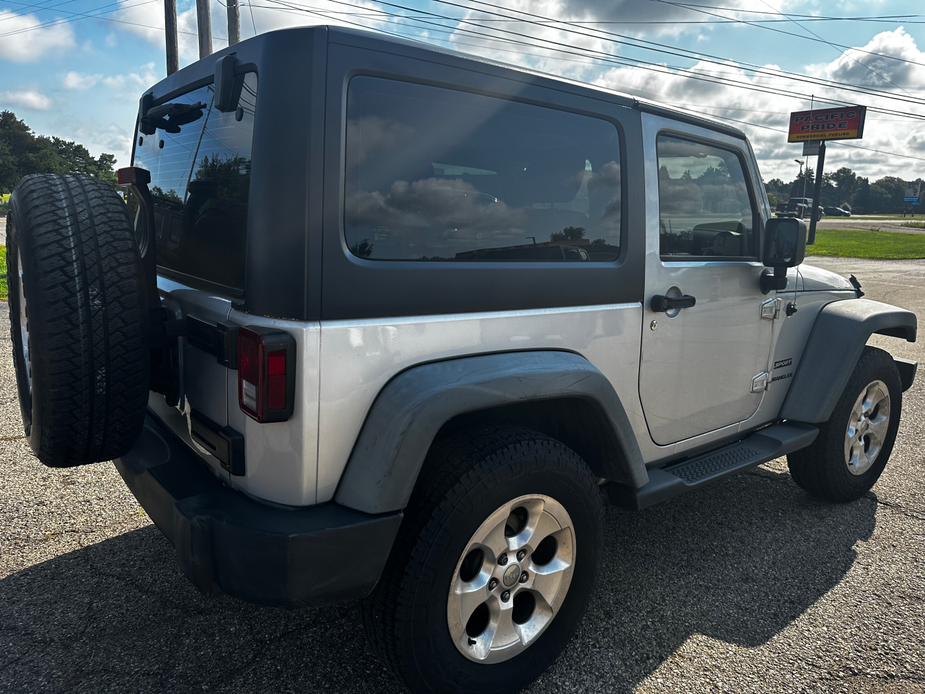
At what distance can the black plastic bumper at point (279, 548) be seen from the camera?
1.77 metres

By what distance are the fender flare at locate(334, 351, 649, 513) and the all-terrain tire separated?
2.28 meters

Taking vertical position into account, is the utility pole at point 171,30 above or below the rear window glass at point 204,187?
above

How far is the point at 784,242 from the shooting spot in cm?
303

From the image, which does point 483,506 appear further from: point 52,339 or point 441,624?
point 52,339

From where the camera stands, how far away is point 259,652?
2.40 meters

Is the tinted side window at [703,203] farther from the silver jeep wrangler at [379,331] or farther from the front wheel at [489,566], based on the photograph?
the front wheel at [489,566]

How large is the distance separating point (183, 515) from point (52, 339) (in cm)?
62

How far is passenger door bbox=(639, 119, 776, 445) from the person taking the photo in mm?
2703

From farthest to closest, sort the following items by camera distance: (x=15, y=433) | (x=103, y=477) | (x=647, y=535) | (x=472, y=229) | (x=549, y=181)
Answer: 1. (x=15, y=433)
2. (x=103, y=477)
3. (x=647, y=535)
4. (x=549, y=181)
5. (x=472, y=229)

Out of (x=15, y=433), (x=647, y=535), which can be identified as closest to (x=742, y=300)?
(x=647, y=535)

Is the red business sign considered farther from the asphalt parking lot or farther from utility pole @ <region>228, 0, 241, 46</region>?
the asphalt parking lot

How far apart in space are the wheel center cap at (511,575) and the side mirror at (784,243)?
1.86 meters

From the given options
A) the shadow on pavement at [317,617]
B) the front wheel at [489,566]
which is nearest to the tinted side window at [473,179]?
the front wheel at [489,566]

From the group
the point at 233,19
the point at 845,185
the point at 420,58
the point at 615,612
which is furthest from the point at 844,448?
the point at 845,185
